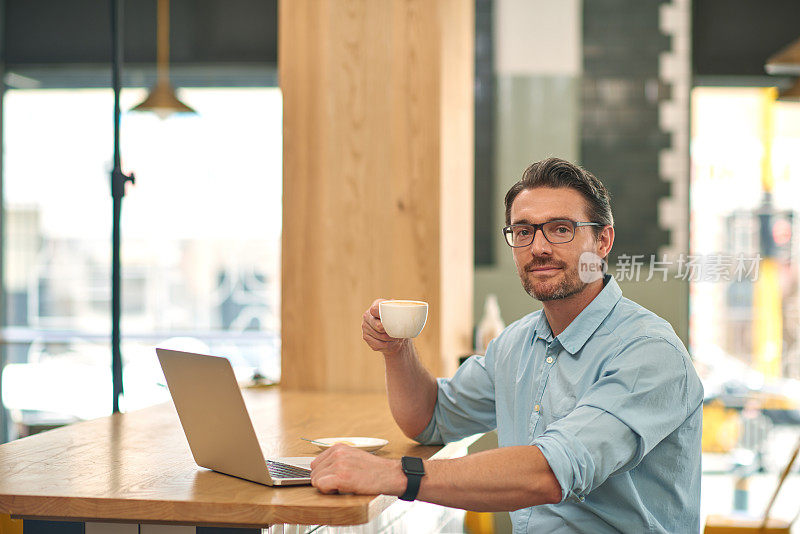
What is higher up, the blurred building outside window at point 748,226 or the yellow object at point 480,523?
the blurred building outside window at point 748,226

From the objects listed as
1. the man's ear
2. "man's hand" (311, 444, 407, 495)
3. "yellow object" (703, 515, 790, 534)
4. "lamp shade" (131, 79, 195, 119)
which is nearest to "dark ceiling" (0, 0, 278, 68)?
"lamp shade" (131, 79, 195, 119)

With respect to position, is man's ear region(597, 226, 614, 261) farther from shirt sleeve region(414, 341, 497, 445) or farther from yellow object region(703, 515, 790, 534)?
yellow object region(703, 515, 790, 534)

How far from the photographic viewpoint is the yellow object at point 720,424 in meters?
5.52

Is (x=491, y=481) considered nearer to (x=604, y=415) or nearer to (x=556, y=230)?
(x=604, y=415)

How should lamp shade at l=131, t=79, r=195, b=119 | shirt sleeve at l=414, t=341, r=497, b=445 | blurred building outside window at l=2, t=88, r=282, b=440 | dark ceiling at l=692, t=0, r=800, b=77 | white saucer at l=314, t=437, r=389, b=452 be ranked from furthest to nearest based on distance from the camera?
1. blurred building outside window at l=2, t=88, r=282, b=440
2. dark ceiling at l=692, t=0, r=800, b=77
3. lamp shade at l=131, t=79, r=195, b=119
4. shirt sleeve at l=414, t=341, r=497, b=445
5. white saucer at l=314, t=437, r=389, b=452

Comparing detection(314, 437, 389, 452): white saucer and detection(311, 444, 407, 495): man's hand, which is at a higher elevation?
detection(311, 444, 407, 495): man's hand

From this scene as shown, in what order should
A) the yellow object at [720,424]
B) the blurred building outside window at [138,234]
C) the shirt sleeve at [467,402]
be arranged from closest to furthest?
the shirt sleeve at [467,402], the yellow object at [720,424], the blurred building outside window at [138,234]

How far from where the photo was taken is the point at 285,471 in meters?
1.57

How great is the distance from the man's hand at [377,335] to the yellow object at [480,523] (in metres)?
1.02

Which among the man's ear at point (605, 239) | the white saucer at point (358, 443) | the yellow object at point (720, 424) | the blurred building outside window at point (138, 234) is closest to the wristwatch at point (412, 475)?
the white saucer at point (358, 443)

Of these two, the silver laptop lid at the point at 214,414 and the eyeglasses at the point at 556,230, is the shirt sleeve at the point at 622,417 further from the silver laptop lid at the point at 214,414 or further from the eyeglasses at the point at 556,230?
the silver laptop lid at the point at 214,414

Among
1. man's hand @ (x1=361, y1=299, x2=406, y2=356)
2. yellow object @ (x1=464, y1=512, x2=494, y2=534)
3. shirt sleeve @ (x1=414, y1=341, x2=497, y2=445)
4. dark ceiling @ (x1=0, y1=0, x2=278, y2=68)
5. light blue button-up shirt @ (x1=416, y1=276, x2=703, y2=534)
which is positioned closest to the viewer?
light blue button-up shirt @ (x1=416, y1=276, x2=703, y2=534)

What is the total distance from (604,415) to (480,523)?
4.41ft

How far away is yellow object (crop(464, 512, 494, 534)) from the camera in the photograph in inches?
108
